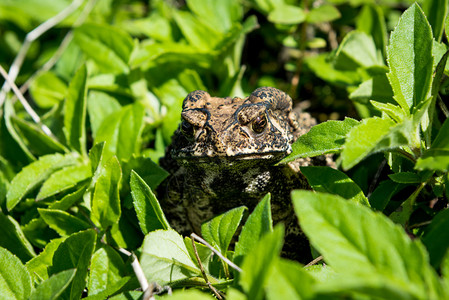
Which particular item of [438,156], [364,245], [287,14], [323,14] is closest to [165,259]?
[364,245]

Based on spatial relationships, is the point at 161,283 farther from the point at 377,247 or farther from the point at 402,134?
the point at 402,134

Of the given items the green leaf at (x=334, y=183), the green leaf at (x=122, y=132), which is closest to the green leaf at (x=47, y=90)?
the green leaf at (x=122, y=132)

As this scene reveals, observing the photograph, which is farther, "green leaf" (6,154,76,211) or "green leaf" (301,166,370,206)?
"green leaf" (6,154,76,211)

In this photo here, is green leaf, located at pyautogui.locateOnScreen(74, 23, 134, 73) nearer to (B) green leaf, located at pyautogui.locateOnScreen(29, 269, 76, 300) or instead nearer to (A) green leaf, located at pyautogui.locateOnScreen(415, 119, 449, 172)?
(B) green leaf, located at pyautogui.locateOnScreen(29, 269, 76, 300)

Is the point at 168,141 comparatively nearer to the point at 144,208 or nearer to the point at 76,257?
the point at 144,208

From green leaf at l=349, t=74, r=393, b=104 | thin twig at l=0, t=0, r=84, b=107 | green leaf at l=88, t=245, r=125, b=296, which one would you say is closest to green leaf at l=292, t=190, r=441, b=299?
green leaf at l=88, t=245, r=125, b=296

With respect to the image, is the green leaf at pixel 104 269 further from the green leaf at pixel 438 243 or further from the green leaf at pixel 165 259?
the green leaf at pixel 438 243
